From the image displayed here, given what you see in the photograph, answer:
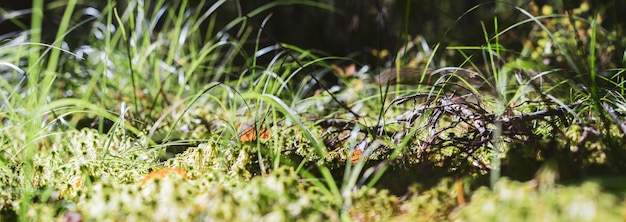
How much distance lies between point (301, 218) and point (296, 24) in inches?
104

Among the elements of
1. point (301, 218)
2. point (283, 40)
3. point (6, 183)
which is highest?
point (283, 40)

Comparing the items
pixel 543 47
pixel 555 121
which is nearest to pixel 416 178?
pixel 555 121

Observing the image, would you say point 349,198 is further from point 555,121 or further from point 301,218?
point 555,121

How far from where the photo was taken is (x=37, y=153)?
1260 mm

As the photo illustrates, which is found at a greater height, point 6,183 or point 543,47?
point 543,47

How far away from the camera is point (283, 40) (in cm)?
314

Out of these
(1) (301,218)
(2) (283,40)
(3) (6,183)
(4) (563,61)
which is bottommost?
(1) (301,218)

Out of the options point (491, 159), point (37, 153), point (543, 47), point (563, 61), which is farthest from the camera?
point (543, 47)

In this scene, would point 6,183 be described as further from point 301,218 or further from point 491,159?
point 491,159

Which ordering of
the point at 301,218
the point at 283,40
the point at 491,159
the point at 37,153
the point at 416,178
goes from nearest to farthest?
1. the point at 301,218
2. the point at 416,178
3. the point at 491,159
4. the point at 37,153
5. the point at 283,40

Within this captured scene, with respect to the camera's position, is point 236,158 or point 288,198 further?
point 236,158

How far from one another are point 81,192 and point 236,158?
0.88 ft

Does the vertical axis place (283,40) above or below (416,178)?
above

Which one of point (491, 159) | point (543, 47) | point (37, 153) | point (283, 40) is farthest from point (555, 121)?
point (283, 40)
